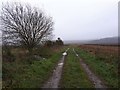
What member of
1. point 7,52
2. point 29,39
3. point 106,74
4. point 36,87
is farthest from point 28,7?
point 36,87

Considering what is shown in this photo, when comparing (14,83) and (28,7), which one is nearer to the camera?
(14,83)

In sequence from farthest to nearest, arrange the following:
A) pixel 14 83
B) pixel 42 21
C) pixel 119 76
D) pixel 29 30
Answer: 1. pixel 42 21
2. pixel 29 30
3. pixel 119 76
4. pixel 14 83

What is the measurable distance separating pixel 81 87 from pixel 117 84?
229 cm

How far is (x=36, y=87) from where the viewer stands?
13242 mm

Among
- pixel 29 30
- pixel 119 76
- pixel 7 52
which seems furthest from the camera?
pixel 29 30

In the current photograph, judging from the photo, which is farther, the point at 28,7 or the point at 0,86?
the point at 28,7

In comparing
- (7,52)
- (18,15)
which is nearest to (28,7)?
(18,15)

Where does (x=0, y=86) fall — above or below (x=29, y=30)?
below

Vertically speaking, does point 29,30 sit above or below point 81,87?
above

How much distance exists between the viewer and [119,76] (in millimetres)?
16359

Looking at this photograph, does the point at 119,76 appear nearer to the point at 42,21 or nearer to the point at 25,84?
the point at 25,84

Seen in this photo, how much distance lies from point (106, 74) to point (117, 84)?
3527 mm

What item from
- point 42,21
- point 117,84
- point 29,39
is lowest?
point 117,84

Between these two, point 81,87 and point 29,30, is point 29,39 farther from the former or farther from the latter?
point 81,87
